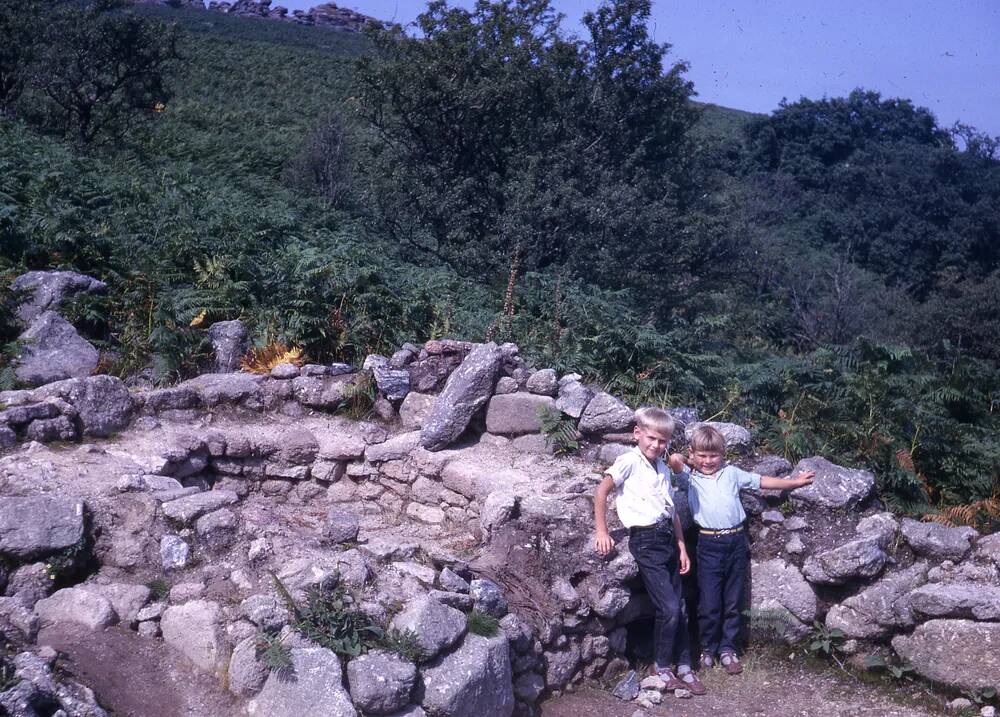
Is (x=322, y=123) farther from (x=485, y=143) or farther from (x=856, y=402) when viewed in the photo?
(x=856, y=402)

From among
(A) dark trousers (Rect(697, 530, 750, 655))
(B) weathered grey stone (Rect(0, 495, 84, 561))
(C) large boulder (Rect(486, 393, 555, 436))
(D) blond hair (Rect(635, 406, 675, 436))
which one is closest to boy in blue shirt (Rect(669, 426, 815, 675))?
(A) dark trousers (Rect(697, 530, 750, 655))

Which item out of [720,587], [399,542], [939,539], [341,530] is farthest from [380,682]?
[939,539]

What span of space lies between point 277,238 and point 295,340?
272 centimetres

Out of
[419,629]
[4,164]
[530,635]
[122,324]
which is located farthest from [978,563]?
[4,164]

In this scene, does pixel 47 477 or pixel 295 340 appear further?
pixel 295 340

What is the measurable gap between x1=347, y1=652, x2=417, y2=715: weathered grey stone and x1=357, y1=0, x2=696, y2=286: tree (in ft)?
30.0

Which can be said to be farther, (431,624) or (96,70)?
(96,70)

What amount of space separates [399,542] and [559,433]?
1683mm

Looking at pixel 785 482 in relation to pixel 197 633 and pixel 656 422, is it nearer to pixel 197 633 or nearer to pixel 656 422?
pixel 656 422

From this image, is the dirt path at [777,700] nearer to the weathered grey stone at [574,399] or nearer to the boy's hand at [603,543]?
the boy's hand at [603,543]

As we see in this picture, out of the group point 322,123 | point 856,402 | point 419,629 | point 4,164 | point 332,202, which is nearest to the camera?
point 419,629

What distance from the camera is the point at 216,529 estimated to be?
477 centimetres

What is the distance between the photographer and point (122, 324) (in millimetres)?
7789

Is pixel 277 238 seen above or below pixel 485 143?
below
